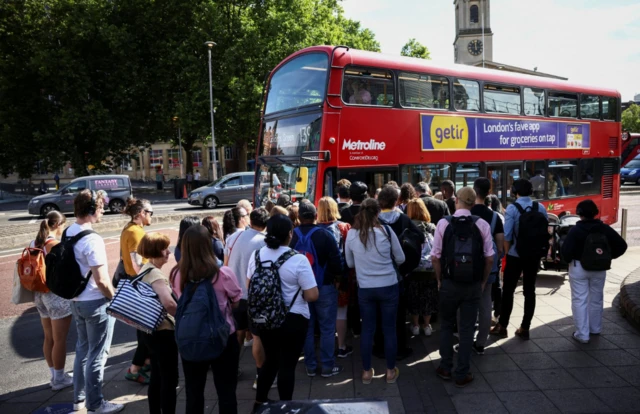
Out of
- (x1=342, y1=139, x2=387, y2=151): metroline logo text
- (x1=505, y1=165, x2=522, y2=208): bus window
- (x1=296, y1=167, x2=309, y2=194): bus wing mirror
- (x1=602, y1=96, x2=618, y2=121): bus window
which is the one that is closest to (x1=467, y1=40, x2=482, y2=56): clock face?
(x1=602, y1=96, x2=618, y2=121): bus window

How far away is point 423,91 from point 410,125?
801 mm

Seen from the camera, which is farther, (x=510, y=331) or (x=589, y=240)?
(x=510, y=331)

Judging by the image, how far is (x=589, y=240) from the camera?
523cm

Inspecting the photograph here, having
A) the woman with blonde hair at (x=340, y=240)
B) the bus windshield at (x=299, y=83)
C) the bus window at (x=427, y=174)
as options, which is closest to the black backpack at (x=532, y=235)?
the woman with blonde hair at (x=340, y=240)

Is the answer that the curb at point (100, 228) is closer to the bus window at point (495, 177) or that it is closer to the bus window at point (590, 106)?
the bus window at point (495, 177)

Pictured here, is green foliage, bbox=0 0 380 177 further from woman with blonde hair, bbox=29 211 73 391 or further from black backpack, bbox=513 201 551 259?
black backpack, bbox=513 201 551 259

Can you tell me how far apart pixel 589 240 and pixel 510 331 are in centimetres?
148

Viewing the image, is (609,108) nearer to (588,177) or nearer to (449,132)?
(588,177)

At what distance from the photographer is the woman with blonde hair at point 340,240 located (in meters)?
4.67

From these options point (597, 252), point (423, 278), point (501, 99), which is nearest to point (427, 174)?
point (501, 99)

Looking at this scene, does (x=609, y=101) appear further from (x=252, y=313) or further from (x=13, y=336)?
(x=13, y=336)

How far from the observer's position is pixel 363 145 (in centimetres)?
806

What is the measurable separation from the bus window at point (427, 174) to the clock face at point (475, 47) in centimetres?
5335

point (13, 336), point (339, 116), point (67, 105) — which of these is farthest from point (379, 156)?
point (67, 105)
